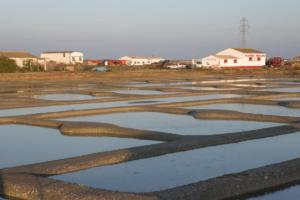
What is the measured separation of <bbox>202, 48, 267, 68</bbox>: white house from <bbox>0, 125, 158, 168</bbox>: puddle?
39.8 metres

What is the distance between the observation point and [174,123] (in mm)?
10398

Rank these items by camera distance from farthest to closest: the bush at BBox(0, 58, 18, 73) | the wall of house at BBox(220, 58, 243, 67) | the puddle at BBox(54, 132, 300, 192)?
the wall of house at BBox(220, 58, 243, 67) → the bush at BBox(0, 58, 18, 73) → the puddle at BBox(54, 132, 300, 192)

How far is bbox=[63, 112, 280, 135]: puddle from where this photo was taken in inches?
365

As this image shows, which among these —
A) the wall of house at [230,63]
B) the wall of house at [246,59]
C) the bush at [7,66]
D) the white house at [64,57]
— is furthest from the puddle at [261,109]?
the white house at [64,57]

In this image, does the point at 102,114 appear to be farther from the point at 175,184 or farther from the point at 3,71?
the point at 3,71

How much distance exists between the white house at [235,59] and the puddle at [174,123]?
3680 centimetres

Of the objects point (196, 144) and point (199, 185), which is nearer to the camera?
point (199, 185)

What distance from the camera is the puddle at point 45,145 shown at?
701 cm

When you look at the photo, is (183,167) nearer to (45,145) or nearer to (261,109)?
(45,145)

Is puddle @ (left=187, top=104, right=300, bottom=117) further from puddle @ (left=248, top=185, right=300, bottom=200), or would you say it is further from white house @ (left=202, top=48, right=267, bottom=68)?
white house @ (left=202, top=48, right=267, bottom=68)

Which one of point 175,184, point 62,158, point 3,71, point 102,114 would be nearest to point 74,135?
point 62,158

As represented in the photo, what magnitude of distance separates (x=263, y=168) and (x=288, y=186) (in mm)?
408

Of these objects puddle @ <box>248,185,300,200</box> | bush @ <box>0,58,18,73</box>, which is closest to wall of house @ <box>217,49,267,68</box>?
bush @ <box>0,58,18,73</box>

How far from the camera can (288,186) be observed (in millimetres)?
5418
